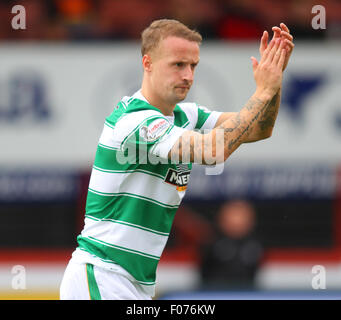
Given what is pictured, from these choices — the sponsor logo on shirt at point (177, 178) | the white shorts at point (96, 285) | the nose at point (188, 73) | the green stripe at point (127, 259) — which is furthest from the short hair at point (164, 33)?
the white shorts at point (96, 285)

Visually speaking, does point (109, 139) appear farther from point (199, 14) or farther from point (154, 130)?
point (199, 14)

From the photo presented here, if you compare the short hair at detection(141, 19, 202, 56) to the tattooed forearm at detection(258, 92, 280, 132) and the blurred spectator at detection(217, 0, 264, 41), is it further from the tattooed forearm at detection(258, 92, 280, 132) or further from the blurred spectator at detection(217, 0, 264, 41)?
the blurred spectator at detection(217, 0, 264, 41)

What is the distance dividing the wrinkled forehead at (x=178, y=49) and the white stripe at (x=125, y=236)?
1020 mm

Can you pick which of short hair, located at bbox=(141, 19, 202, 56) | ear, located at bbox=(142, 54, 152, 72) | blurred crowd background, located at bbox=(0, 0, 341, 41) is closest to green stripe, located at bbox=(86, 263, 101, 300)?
ear, located at bbox=(142, 54, 152, 72)

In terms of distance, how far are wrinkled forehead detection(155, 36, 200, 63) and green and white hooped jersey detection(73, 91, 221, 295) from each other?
0.30 metres

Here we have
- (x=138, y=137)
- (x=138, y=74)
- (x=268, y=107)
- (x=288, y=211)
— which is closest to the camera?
(x=138, y=137)

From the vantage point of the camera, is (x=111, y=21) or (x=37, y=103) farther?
(x=111, y=21)

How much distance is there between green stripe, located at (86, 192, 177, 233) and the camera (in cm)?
470

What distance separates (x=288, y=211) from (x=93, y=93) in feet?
10.1

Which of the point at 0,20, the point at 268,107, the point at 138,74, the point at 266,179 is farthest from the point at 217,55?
the point at 268,107

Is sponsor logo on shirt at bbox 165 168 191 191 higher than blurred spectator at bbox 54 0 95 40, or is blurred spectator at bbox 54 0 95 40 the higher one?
blurred spectator at bbox 54 0 95 40

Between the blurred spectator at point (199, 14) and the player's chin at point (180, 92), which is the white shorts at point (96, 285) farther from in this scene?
the blurred spectator at point (199, 14)

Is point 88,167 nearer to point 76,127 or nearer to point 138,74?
point 76,127

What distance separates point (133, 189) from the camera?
470 cm
